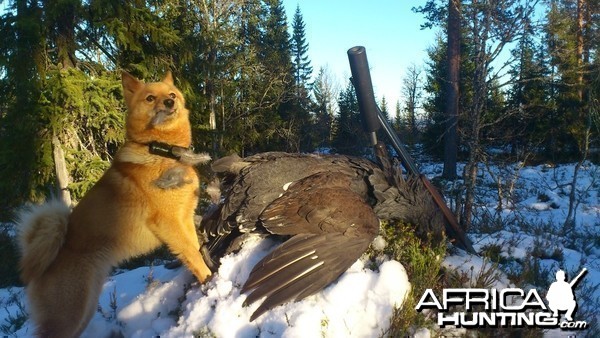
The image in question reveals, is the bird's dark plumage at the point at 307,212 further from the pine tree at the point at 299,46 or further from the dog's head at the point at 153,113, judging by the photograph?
the pine tree at the point at 299,46

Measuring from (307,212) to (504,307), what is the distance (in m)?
1.65

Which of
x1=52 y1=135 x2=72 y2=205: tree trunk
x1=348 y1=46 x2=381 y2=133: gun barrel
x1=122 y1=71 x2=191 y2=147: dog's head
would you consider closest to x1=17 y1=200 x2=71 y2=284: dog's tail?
x1=122 y1=71 x2=191 y2=147: dog's head

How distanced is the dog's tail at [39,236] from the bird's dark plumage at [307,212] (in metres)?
1.20

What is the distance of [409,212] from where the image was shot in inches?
150

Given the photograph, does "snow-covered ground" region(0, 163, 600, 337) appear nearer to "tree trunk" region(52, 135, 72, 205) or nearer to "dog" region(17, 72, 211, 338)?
"dog" region(17, 72, 211, 338)

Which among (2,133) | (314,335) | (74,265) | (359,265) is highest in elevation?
(2,133)

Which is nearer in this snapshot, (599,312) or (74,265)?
(74,265)

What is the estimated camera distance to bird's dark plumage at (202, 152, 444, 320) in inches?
112

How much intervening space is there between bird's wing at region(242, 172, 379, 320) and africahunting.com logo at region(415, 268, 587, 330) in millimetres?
685

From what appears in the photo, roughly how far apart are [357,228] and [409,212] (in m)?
0.90

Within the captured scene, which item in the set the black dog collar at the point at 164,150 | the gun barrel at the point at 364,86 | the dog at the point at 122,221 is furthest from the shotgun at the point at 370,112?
the black dog collar at the point at 164,150

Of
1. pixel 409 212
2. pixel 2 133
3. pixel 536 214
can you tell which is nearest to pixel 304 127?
pixel 536 214

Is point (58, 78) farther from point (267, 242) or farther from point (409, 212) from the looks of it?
point (409, 212)

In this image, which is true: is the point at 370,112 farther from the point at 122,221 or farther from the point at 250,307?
the point at 122,221
